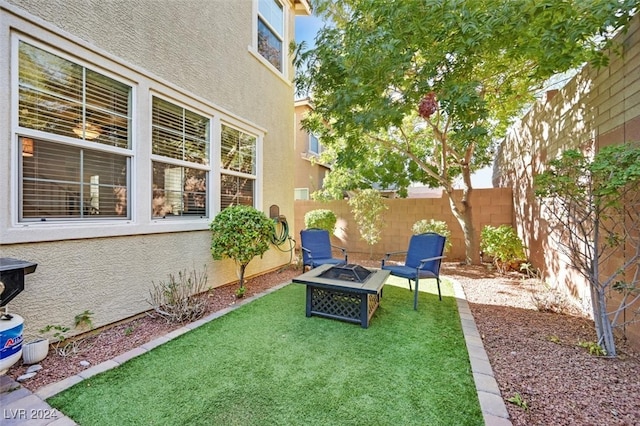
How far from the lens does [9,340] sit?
228cm

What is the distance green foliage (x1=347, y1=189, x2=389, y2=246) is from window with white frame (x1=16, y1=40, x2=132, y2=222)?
6400mm

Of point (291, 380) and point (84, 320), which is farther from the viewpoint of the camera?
point (84, 320)

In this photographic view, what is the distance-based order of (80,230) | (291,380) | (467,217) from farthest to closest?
(467,217) < (80,230) < (291,380)

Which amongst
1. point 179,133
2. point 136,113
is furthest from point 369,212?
point 136,113

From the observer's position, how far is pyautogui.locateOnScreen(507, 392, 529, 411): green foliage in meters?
2.17

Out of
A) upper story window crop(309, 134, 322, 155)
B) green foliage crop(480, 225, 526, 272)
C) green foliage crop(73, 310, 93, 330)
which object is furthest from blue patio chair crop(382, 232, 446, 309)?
upper story window crop(309, 134, 322, 155)

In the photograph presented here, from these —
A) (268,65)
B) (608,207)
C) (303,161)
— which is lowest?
(608,207)

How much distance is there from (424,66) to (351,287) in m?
3.47

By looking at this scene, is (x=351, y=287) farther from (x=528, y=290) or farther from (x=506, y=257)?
(x=506, y=257)

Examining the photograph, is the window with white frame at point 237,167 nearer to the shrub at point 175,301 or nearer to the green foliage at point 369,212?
the shrub at point 175,301

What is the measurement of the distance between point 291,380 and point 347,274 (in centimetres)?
182

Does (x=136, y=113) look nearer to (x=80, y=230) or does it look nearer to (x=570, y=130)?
(x=80, y=230)

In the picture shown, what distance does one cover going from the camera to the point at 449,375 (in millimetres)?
2605

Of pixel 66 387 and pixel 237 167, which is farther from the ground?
pixel 237 167
